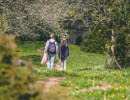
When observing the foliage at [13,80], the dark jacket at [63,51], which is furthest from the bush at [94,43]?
the foliage at [13,80]

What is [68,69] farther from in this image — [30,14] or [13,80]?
[13,80]

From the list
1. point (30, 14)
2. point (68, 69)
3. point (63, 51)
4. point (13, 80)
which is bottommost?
point (68, 69)

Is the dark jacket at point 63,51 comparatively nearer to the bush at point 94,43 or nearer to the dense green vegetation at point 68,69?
the dense green vegetation at point 68,69

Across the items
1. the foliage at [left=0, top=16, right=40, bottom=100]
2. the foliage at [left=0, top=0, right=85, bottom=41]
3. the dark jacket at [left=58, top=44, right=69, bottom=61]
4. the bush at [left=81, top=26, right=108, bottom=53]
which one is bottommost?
the bush at [left=81, top=26, right=108, bottom=53]

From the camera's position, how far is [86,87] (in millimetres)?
10109

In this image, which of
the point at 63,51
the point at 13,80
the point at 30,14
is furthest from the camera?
the point at 30,14

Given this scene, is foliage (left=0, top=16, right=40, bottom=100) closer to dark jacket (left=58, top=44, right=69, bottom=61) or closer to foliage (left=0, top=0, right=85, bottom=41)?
dark jacket (left=58, top=44, right=69, bottom=61)

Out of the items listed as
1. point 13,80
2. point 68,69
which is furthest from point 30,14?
Answer: point 13,80

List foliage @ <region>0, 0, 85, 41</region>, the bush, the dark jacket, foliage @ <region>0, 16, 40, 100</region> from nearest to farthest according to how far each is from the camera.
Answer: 1. foliage @ <region>0, 16, 40, 100</region>
2. the dark jacket
3. foliage @ <region>0, 0, 85, 41</region>
4. the bush

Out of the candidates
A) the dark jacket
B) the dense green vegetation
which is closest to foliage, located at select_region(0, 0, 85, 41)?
the dense green vegetation

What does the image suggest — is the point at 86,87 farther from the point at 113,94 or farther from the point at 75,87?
the point at 113,94

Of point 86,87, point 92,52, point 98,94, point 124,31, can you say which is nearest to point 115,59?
point 124,31

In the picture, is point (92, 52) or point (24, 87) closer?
point (24, 87)

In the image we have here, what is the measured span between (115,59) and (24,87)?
14726mm
